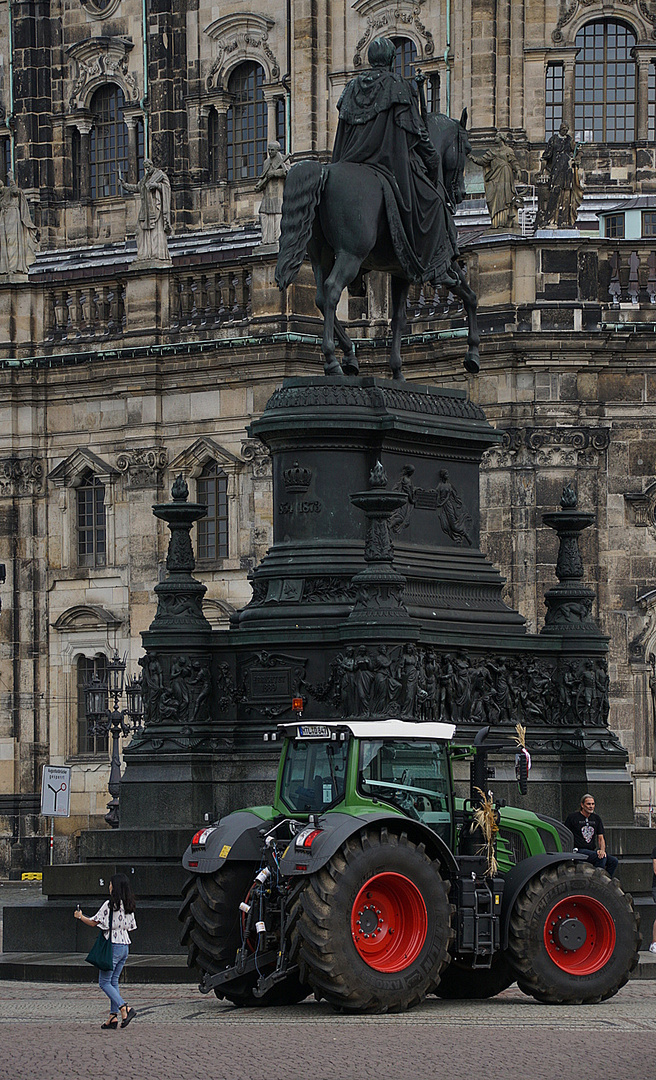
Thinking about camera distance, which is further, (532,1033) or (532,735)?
(532,735)

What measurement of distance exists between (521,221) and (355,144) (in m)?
28.2

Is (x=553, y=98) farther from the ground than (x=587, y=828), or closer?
farther from the ground

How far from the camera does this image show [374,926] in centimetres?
1884

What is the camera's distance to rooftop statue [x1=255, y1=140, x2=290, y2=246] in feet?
168

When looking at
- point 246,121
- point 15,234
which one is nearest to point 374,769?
point 15,234

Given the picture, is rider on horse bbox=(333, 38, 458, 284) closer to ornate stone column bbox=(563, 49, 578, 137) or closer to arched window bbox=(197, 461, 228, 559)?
arched window bbox=(197, 461, 228, 559)

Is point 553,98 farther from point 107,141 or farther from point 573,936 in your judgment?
point 573,936

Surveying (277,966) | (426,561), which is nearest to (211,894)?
(277,966)

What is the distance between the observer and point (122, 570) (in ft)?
172

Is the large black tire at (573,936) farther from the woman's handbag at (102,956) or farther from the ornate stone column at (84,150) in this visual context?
the ornate stone column at (84,150)

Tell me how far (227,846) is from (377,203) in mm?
7191

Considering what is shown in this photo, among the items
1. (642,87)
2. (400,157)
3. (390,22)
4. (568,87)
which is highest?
(390,22)

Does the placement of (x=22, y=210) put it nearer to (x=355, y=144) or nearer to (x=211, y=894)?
(x=355, y=144)

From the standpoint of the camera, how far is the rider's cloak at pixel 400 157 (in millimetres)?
24719
